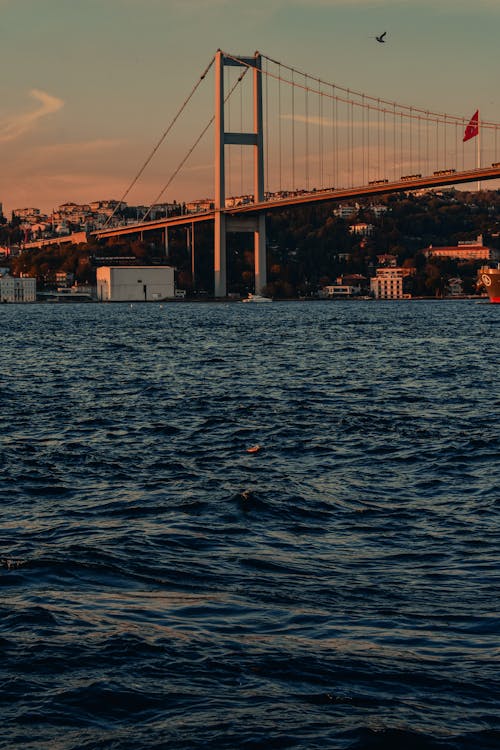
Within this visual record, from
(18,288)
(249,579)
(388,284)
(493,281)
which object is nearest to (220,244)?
(493,281)

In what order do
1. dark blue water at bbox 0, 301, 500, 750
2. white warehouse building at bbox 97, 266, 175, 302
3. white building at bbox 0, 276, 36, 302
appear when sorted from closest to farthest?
dark blue water at bbox 0, 301, 500, 750 < white warehouse building at bbox 97, 266, 175, 302 < white building at bbox 0, 276, 36, 302

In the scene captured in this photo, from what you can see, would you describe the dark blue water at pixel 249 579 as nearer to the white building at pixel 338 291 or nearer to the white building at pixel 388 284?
the white building at pixel 338 291

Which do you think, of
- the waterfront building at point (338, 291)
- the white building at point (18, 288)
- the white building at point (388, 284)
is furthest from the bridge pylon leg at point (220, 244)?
the white building at point (388, 284)

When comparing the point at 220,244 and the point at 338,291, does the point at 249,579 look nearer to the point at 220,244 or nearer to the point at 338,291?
the point at 220,244

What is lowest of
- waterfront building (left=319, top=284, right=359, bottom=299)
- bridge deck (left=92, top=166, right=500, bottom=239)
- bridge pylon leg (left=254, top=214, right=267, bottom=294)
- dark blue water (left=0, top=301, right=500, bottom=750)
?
dark blue water (left=0, top=301, right=500, bottom=750)

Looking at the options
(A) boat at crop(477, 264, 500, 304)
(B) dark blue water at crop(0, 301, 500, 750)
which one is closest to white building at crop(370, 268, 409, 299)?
(A) boat at crop(477, 264, 500, 304)

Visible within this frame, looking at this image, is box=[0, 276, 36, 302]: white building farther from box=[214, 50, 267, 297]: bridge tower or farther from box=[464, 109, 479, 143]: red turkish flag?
box=[464, 109, 479, 143]: red turkish flag
